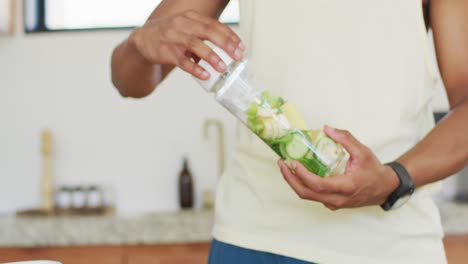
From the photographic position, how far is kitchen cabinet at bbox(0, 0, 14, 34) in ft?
8.62

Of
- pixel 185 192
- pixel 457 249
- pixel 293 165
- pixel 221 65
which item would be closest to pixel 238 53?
pixel 221 65

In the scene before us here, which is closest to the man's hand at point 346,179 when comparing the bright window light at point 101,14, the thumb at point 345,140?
the thumb at point 345,140

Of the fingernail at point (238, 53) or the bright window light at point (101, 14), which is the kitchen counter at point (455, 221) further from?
the fingernail at point (238, 53)

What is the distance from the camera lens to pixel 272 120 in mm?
770

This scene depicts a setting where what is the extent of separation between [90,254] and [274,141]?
164 cm

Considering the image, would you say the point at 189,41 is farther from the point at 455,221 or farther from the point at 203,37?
the point at 455,221

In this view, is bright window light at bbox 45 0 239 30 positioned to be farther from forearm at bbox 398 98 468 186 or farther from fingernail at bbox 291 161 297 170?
fingernail at bbox 291 161 297 170

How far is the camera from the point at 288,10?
0.93 meters

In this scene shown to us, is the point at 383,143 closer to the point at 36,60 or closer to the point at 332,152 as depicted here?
the point at 332,152

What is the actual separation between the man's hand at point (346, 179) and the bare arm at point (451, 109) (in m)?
0.08

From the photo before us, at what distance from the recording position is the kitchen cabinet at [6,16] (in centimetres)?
263

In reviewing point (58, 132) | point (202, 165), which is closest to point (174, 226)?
point (202, 165)

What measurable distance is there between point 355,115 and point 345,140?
142 mm

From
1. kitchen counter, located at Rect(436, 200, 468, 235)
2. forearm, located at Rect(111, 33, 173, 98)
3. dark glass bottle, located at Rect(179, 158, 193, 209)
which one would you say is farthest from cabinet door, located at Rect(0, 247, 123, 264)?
forearm, located at Rect(111, 33, 173, 98)
